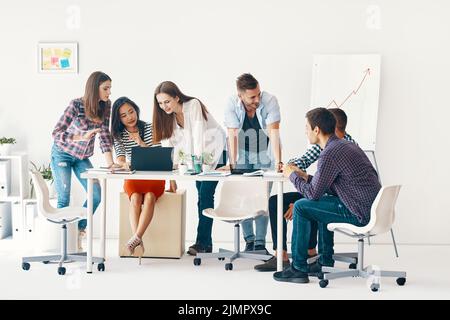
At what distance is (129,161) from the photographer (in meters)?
5.90

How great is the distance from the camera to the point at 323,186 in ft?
15.5

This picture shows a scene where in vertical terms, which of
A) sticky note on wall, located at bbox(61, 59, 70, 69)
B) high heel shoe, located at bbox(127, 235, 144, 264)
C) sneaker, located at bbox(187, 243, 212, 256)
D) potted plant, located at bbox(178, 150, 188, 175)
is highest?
sticky note on wall, located at bbox(61, 59, 70, 69)

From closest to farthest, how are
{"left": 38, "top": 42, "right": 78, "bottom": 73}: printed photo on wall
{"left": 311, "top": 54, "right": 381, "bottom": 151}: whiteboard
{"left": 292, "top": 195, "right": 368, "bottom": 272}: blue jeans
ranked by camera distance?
{"left": 292, "top": 195, "right": 368, "bottom": 272}: blue jeans → {"left": 311, "top": 54, "right": 381, "bottom": 151}: whiteboard → {"left": 38, "top": 42, "right": 78, "bottom": 73}: printed photo on wall

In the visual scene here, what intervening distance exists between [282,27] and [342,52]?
598 mm

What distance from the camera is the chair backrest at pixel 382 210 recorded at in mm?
4613

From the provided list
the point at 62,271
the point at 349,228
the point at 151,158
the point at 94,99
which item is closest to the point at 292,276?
the point at 349,228

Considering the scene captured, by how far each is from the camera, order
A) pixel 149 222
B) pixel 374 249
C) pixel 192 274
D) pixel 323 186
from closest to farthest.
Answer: pixel 323 186, pixel 192 274, pixel 149 222, pixel 374 249

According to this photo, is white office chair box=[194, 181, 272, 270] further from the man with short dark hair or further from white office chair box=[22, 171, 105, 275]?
white office chair box=[22, 171, 105, 275]

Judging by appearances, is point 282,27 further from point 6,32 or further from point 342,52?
point 6,32

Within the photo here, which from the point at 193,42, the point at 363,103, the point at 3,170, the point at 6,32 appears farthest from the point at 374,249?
the point at 6,32

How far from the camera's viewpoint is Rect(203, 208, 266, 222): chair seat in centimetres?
541

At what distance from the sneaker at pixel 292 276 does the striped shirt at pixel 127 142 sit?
5.01ft

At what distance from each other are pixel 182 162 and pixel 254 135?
2.74 feet

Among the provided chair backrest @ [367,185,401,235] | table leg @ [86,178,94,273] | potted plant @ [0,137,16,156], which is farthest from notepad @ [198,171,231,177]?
potted plant @ [0,137,16,156]
